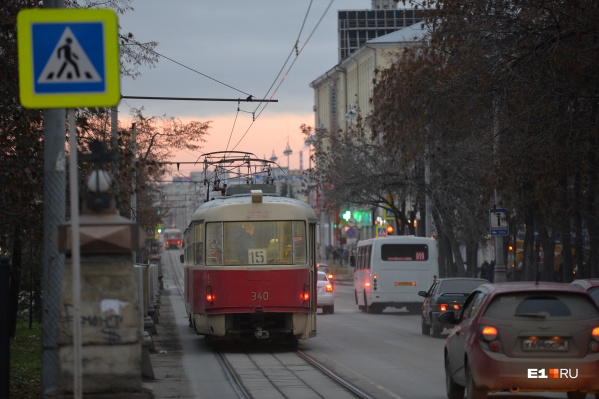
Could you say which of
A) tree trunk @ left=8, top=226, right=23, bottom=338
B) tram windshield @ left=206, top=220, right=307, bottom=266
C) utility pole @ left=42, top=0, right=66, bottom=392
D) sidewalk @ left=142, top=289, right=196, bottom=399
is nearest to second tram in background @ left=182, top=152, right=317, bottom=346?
tram windshield @ left=206, top=220, right=307, bottom=266

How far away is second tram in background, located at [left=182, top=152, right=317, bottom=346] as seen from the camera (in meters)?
24.0

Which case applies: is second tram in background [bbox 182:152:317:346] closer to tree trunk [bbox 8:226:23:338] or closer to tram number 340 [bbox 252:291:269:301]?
tram number 340 [bbox 252:291:269:301]

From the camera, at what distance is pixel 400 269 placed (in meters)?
42.4

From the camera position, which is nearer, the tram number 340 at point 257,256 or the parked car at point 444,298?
the tram number 340 at point 257,256

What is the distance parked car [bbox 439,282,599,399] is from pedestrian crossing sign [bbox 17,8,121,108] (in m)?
6.53

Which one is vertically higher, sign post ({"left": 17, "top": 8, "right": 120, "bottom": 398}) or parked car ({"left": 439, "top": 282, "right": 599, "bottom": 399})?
sign post ({"left": 17, "top": 8, "right": 120, "bottom": 398})

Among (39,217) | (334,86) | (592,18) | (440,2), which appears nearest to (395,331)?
(440,2)

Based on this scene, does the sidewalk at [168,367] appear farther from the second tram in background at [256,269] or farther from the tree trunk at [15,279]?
the tree trunk at [15,279]

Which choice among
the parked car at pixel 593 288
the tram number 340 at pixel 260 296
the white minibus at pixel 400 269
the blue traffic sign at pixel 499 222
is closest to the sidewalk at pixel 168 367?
the tram number 340 at pixel 260 296

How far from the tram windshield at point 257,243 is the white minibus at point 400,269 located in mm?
18093

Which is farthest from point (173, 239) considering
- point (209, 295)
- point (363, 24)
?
point (209, 295)

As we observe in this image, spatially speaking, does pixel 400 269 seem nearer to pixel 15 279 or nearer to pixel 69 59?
pixel 15 279

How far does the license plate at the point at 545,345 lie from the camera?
13469 millimetres


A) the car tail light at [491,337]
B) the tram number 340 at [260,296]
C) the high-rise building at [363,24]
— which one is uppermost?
the high-rise building at [363,24]
